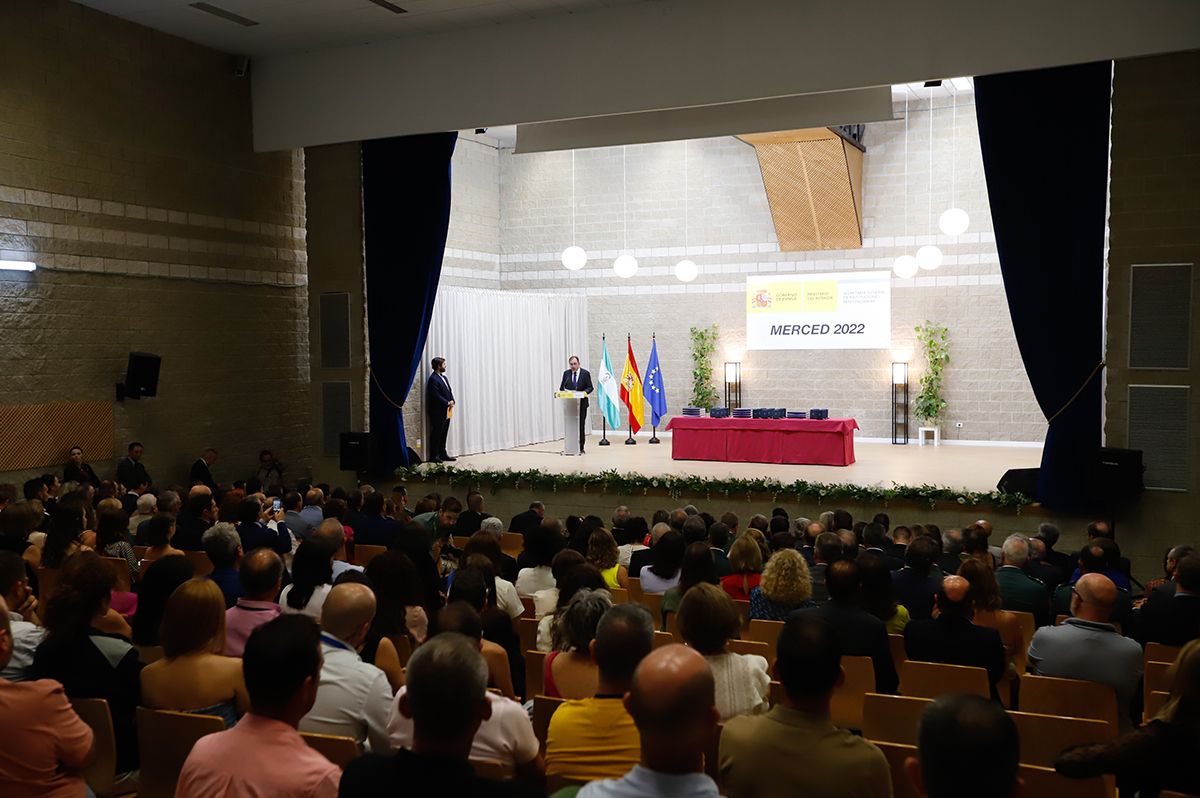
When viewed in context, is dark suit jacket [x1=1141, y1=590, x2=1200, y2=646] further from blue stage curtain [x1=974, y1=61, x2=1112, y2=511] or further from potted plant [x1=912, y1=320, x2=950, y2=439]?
potted plant [x1=912, y1=320, x2=950, y2=439]

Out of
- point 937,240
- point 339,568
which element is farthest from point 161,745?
point 937,240

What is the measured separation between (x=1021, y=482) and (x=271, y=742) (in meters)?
9.03

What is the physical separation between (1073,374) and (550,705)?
779 centimetres

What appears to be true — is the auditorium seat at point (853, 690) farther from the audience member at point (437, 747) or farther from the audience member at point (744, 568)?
the audience member at point (437, 747)

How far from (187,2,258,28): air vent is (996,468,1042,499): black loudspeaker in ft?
31.0

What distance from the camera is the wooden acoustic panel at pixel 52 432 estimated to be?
990 centimetres

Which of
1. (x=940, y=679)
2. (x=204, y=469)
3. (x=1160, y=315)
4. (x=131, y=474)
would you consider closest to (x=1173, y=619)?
(x=940, y=679)

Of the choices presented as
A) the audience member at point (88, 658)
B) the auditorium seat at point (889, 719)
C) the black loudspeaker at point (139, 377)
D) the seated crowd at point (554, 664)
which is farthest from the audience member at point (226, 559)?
the black loudspeaker at point (139, 377)

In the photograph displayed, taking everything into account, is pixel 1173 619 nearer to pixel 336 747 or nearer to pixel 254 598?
pixel 336 747

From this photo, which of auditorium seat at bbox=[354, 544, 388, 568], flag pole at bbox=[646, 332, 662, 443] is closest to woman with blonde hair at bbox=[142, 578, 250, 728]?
auditorium seat at bbox=[354, 544, 388, 568]

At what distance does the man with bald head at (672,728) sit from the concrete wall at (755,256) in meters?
14.4

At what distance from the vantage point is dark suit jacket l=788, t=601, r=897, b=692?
13.5 ft

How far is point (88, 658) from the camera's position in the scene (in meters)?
3.31

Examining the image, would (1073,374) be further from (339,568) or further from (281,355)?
(281,355)
